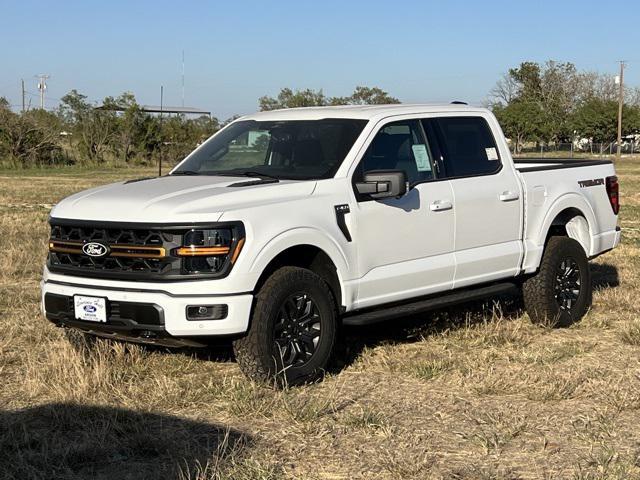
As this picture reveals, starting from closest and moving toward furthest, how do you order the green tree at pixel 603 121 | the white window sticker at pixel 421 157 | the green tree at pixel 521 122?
the white window sticker at pixel 421 157, the green tree at pixel 603 121, the green tree at pixel 521 122

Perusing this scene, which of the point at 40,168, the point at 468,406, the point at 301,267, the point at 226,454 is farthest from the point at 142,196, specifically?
the point at 40,168

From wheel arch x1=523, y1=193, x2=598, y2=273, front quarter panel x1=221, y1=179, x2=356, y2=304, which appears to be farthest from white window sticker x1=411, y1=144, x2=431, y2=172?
wheel arch x1=523, y1=193, x2=598, y2=273

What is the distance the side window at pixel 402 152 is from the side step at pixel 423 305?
35.1 inches

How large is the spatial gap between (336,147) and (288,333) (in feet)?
4.77

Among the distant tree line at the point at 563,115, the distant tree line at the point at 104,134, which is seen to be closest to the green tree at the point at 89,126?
the distant tree line at the point at 104,134

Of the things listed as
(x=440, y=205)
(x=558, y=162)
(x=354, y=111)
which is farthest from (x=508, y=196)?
(x=558, y=162)

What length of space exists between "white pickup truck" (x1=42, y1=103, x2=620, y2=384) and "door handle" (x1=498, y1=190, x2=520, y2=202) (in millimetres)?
19

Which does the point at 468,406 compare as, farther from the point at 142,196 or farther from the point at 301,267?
the point at 142,196

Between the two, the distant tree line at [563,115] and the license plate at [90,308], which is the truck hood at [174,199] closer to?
the license plate at [90,308]

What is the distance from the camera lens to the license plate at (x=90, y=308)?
5.81 metres

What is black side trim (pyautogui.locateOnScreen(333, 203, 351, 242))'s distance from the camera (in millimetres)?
6309

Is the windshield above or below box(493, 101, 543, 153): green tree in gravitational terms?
below

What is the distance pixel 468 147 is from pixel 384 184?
1.50m

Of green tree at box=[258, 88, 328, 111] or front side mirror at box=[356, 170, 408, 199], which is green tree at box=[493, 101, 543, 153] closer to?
green tree at box=[258, 88, 328, 111]
